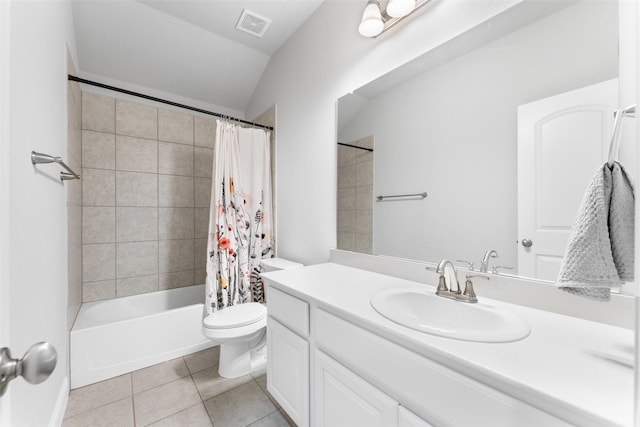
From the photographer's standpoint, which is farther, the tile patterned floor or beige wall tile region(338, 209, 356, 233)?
beige wall tile region(338, 209, 356, 233)

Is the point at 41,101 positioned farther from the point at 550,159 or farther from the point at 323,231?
the point at 550,159

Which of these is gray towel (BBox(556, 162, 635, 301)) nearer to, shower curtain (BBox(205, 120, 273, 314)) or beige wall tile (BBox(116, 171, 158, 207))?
shower curtain (BBox(205, 120, 273, 314))

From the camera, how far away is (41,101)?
1080 mm

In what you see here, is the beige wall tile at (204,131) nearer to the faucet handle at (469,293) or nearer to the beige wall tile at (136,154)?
the beige wall tile at (136,154)

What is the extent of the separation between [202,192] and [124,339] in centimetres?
153

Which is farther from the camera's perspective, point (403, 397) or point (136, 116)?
point (136, 116)

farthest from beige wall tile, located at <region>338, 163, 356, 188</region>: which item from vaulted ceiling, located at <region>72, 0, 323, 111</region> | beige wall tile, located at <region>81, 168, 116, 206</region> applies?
beige wall tile, located at <region>81, 168, 116, 206</region>

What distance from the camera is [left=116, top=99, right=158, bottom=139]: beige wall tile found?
7.91 feet

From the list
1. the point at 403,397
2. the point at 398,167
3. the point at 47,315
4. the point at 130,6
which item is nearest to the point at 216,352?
the point at 47,315

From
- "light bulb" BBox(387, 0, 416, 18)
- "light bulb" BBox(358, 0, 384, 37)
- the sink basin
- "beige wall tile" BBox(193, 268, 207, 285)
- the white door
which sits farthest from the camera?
"beige wall tile" BBox(193, 268, 207, 285)

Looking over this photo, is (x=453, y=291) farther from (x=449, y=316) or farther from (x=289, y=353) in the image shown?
(x=289, y=353)

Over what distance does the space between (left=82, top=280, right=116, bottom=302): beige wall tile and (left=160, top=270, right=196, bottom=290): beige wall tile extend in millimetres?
391

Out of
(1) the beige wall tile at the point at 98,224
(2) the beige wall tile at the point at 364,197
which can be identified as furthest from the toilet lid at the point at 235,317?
(1) the beige wall tile at the point at 98,224

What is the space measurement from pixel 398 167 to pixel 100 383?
234 centimetres
